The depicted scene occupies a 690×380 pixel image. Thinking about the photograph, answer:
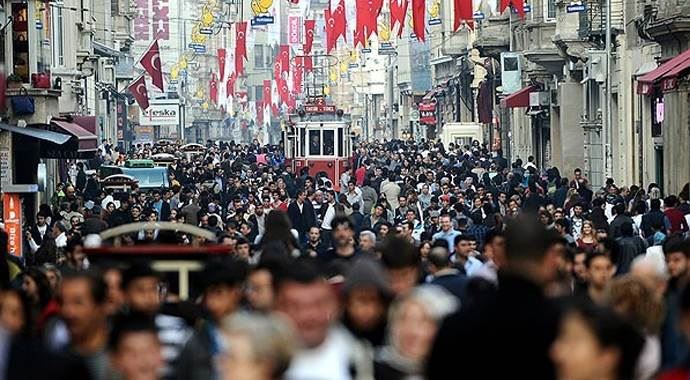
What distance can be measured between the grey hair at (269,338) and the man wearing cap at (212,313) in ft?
6.86

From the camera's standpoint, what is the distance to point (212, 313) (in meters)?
10.7

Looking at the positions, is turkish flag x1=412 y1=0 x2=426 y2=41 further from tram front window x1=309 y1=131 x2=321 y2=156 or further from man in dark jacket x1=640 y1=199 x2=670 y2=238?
man in dark jacket x1=640 y1=199 x2=670 y2=238

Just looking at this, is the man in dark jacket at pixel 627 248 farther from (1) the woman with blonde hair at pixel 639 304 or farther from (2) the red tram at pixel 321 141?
(2) the red tram at pixel 321 141

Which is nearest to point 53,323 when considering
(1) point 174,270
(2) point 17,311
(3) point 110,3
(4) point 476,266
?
(2) point 17,311

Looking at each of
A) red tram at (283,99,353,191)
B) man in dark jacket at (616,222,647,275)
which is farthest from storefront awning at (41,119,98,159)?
man in dark jacket at (616,222,647,275)

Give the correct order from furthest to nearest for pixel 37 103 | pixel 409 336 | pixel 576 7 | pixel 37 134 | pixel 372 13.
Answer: pixel 372 13 < pixel 576 7 < pixel 37 103 < pixel 37 134 < pixel 409 336

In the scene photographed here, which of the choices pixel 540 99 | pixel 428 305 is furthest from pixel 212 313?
pixel 540 99

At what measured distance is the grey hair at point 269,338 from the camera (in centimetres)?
721

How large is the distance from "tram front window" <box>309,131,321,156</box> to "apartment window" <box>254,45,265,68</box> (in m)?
126

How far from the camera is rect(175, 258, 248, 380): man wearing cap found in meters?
9.63

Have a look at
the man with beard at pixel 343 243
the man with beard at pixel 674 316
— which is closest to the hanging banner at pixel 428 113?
the man with beard at pixel 343 243

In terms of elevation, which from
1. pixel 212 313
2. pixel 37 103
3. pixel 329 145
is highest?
pixel 37 103

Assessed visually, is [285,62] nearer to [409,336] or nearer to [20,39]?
[20,39]

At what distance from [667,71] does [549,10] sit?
21721 millimetres
